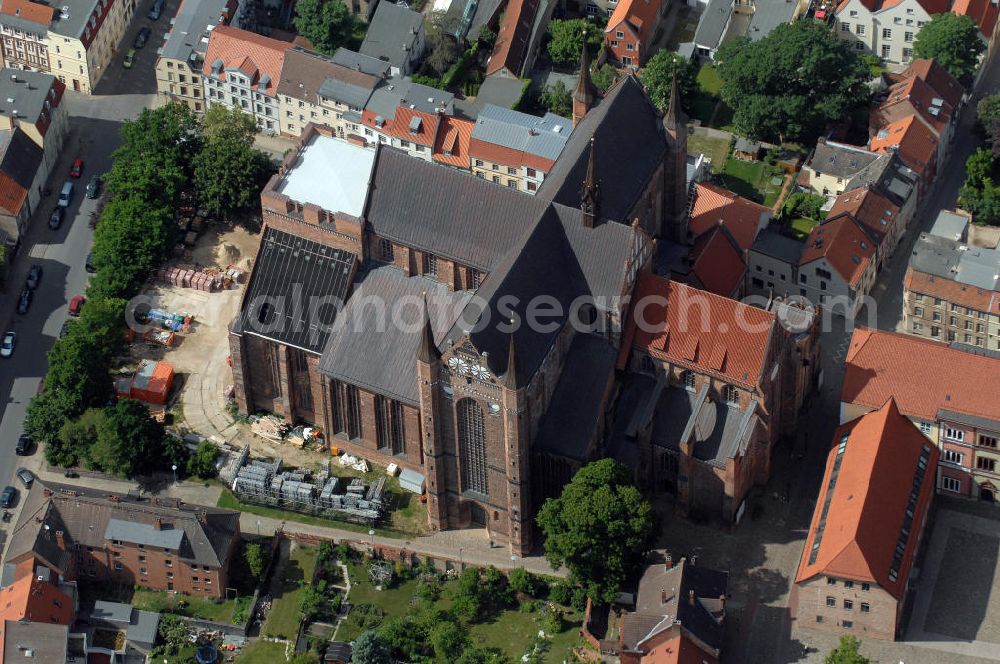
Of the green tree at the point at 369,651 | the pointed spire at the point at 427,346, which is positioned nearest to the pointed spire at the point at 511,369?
the pointed spire at the point at 427,346

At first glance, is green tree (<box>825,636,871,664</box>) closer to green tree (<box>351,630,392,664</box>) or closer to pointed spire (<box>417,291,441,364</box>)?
green tree (<box>351,630,392,664</box>)

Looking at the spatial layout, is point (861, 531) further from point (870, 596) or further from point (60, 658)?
point (60, 658)

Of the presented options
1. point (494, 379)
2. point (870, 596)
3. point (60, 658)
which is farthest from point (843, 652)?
point (60, 658)

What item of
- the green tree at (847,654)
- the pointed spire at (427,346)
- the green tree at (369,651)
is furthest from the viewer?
the green tree at (369,651)

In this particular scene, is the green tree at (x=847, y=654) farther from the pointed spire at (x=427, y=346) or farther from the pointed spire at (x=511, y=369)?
the pointed spire at (x=427, y=346)

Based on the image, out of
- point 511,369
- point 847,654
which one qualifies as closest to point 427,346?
point 511,369

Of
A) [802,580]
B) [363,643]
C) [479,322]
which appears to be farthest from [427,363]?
[802,580]

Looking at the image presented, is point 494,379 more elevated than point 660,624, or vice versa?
point 494,379

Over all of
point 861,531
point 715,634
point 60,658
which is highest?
point 861,531
